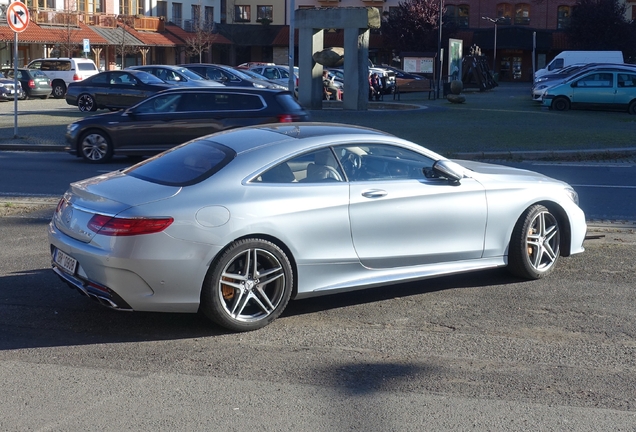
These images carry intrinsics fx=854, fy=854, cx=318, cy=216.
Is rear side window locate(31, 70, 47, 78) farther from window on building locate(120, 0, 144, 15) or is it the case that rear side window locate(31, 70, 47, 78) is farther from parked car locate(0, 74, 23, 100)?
window on building locate(120, 0, 144, 15)

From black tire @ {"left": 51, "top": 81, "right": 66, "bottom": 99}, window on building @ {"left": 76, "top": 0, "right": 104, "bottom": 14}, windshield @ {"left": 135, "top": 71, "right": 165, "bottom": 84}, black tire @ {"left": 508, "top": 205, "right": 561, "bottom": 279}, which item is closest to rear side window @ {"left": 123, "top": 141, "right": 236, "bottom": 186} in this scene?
black tire @ {"left": 508, "top": 205, "right": 561, "bottom": 279}

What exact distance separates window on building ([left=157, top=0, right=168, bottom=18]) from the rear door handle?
64.6 m

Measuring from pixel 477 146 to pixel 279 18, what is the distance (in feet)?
193

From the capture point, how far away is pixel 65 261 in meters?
6.06

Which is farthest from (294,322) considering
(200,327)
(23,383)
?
(23,383)

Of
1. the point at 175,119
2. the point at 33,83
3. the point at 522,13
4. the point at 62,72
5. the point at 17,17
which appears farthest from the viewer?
the point at 522,13

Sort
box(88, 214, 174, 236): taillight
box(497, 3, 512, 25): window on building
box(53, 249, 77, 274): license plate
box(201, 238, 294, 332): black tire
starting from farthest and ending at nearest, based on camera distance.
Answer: box(497, 3, 512, 25): window on building, box(53, 249, 77, 274): license plate, box(201, 238, 294, 332): black tire, box(88, 214, 174, 236): taillight

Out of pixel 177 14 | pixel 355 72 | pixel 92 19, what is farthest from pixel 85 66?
pixel 177 14

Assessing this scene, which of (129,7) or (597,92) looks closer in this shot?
(597,92)

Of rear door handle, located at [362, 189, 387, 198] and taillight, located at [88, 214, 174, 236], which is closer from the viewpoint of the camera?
taillight, located at [88, 214, 174, 236]

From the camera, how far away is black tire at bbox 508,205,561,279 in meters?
7.13

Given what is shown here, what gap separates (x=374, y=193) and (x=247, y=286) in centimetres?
124

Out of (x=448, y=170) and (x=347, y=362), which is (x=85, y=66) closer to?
(x=448, y=170)

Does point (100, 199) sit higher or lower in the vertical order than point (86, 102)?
lower
